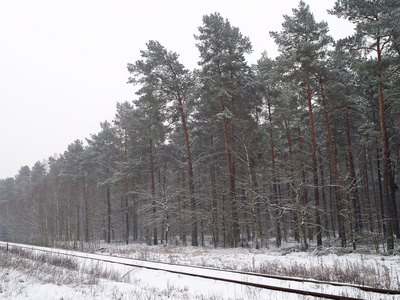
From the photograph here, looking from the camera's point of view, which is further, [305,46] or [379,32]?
[305,46]

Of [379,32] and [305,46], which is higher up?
[305,46]

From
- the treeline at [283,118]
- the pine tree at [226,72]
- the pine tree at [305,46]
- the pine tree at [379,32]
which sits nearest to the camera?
the pine tree at [379,32]

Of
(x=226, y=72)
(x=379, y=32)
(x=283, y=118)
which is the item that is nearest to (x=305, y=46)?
(x=379, y=32)

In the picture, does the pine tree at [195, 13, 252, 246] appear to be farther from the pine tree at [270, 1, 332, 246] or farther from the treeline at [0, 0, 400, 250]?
the pine tree at [270, 1, 332, 246]

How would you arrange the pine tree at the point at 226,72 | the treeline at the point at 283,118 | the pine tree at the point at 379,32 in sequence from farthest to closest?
the pine tree at the point at 226,72
the treeline at the point at 283,118
the pine tree at the point at 379,32

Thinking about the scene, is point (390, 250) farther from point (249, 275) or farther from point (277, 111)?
point (277, 111)

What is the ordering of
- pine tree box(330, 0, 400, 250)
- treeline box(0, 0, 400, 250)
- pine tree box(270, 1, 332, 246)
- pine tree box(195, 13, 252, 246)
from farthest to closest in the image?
pine tree box(195, 13, 252, 246)
pine tree box(270, 1, 332, 246)
treeline box(0, 0, 400, 250)
pine tree box(330, 0, 400, 250)

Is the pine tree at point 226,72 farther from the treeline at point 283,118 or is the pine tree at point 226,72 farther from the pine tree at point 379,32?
the pine tree at point 379,32

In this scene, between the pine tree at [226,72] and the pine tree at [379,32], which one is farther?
the pine tree at [226,72]

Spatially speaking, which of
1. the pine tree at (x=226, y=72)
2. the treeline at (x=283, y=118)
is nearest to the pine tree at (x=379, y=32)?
the treeline at (x=283, y=118)

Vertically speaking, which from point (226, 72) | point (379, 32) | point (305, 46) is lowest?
point (379, 32)

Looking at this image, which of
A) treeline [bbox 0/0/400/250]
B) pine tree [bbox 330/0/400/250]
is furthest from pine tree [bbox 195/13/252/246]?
pine tree [bbox 330/0/400/250]

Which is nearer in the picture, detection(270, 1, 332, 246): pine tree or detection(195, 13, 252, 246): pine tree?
detection(270, 1, 332, 246): pine tree

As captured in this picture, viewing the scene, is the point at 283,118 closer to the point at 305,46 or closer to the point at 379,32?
the point at 305,46
